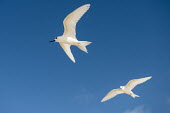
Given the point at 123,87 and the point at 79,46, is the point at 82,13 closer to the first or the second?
the point at 79,46

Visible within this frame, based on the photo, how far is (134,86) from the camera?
26.2 metres

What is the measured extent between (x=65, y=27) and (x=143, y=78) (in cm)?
727

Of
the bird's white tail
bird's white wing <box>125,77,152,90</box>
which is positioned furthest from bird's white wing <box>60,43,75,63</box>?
bird's white wing <box>125,77,152,90</box>

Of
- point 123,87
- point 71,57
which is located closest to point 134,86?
point 123,87

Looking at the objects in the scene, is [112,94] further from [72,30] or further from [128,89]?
[72,30]

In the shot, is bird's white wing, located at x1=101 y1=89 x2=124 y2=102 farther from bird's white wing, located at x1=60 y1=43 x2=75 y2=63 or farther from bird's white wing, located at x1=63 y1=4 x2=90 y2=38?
bird's white wing, located at x1=63 y1=4 x2=90 y2=38

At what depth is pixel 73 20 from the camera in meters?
22.6

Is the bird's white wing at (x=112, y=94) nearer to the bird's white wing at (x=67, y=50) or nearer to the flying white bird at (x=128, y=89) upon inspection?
the flying white bird at (x=128, y=89)

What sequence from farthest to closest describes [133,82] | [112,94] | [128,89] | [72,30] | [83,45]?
[112,94] < [128,89] < [133,82] < [72,30] < [83,45]

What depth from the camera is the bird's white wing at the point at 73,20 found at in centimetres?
2190

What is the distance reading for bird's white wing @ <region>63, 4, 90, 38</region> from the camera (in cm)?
2190

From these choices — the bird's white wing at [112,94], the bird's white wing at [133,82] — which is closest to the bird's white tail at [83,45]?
the bird's white wing at [133,82]

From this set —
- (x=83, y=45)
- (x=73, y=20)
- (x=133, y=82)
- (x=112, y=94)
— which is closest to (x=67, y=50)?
(x=83, y=45)

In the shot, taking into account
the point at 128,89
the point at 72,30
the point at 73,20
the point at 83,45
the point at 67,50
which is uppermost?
the point at 67,50
